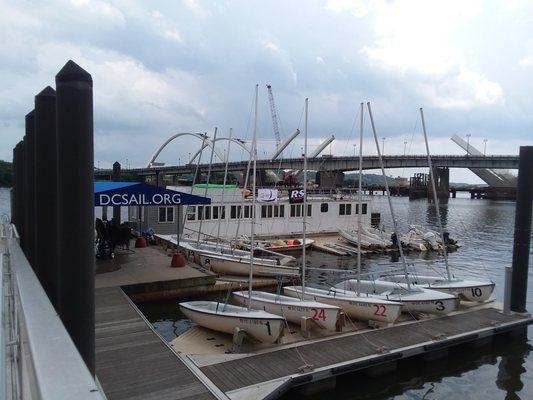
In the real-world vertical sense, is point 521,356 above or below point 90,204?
below

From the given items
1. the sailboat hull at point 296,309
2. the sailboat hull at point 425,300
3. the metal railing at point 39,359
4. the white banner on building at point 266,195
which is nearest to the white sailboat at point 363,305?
the sailboat hull at point 425,300

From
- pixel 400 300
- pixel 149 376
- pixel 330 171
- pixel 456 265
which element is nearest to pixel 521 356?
pixel 400 300

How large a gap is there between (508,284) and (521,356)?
7.69ft

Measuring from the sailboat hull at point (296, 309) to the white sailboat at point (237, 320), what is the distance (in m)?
1.28

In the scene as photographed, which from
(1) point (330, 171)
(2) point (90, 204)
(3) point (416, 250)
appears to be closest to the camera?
(2) point (90, 204)

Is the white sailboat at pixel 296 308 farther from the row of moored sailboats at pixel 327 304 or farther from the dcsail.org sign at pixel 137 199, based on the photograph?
the dcsail.org sign at pixel 137 199

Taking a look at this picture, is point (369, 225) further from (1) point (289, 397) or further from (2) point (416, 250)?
(1) point (289, 397)

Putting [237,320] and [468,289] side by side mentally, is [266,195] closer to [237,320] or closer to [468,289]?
[468,289]

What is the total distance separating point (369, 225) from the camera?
36375 millimetres

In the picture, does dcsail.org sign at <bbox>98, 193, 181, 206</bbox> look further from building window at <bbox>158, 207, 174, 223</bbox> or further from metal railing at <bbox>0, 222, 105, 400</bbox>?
metal railing at <bbox>0, 222, 105, 400</bbox>

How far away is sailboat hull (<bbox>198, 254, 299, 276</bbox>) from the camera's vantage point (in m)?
19.0

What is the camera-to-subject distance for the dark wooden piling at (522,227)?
13.8 m

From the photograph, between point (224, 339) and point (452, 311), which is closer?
point (224, 339)

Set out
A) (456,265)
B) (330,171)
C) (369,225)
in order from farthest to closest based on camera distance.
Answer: (330,171) < (369,225) < (456,265)
